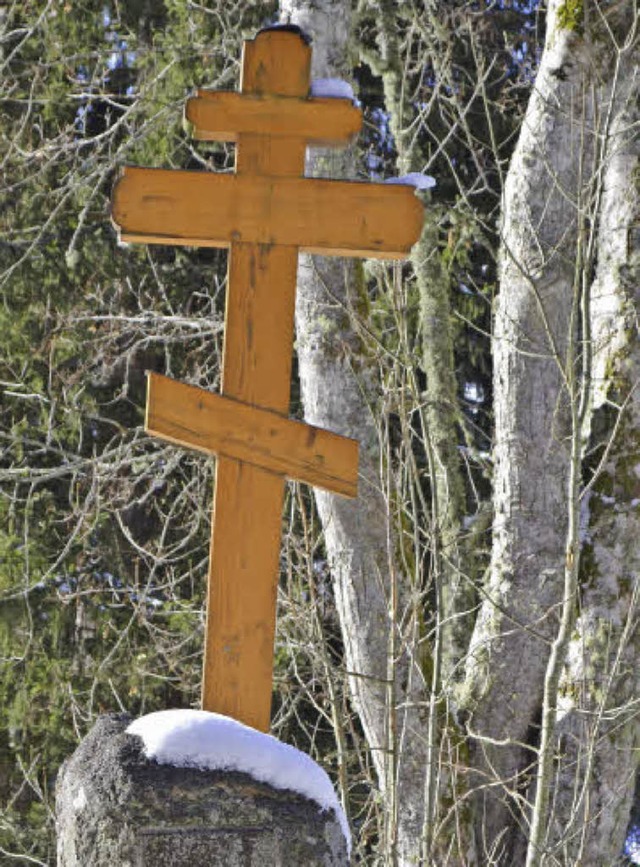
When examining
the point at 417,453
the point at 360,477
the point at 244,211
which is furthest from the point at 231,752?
the point at 417,453

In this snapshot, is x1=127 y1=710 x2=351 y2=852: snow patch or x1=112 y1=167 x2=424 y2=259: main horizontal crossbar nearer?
x1=127 y1=710 x2=351 y2=852: snow patch

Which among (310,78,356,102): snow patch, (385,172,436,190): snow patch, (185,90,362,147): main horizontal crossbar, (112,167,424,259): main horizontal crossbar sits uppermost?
(310,78,356,102): snow patch

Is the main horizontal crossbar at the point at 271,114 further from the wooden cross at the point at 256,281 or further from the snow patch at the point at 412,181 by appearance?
the snow patch at the point at 412,181

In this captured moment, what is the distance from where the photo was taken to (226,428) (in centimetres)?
322

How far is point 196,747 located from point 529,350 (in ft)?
9.86

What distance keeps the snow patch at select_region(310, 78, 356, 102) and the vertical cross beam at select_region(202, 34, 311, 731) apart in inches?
1.5

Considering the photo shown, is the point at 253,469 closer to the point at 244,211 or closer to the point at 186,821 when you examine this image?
the point at 244,211

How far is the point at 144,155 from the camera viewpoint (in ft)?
28.1

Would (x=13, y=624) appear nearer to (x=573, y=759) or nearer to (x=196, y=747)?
(x=573, y=759)

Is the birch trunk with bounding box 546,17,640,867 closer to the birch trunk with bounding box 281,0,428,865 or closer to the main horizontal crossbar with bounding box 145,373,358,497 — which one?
the birch trunk with bounding box 281,0,428,865

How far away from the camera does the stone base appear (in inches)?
115

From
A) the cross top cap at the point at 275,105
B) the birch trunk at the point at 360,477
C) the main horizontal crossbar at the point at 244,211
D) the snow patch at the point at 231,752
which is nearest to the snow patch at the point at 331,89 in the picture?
the cross top cap at the point at 275,105

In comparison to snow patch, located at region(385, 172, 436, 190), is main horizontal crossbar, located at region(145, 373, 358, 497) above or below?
below

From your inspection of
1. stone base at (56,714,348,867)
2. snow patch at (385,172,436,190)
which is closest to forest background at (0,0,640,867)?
snow patch at (385,172,436,190)
